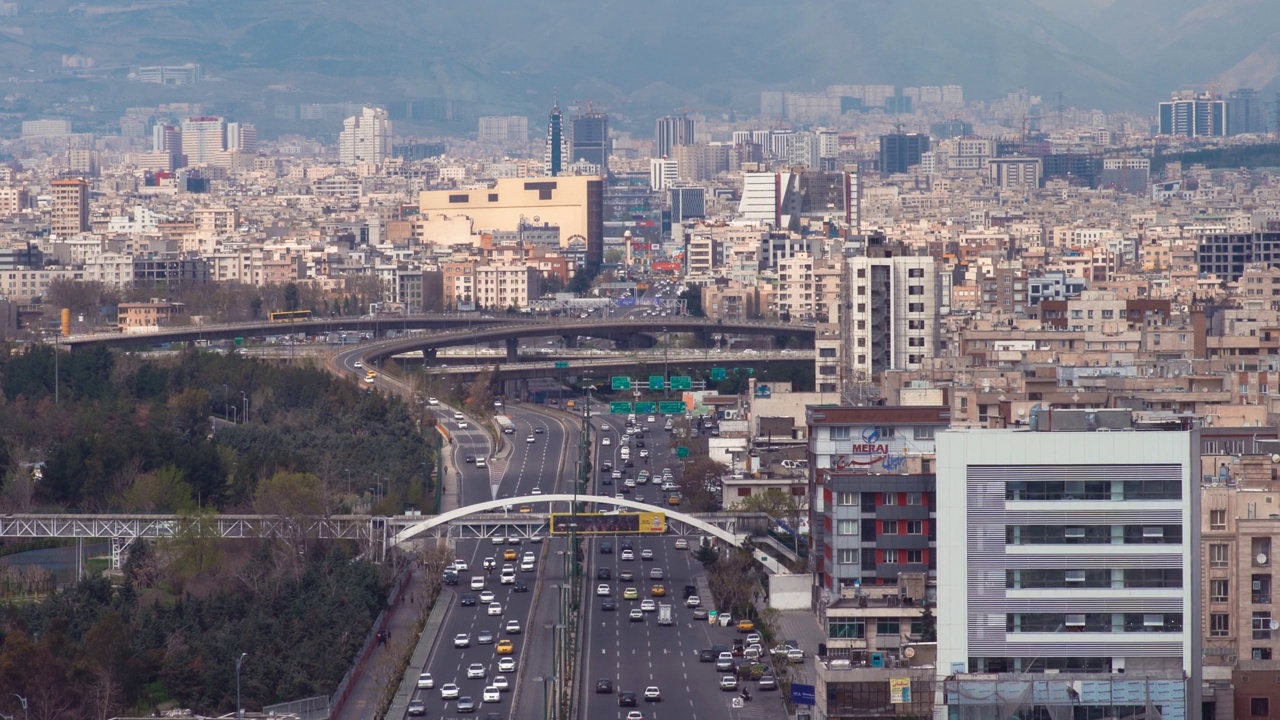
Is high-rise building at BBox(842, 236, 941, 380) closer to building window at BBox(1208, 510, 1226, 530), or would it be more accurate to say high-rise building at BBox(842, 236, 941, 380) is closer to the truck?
the truck

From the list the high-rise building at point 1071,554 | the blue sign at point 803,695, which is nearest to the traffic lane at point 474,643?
the blue sign at point 803,695

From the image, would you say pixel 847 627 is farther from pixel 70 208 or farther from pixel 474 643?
pixel 70 208

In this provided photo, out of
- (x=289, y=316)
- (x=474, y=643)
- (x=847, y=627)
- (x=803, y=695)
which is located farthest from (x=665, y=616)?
(x=289, y=316)

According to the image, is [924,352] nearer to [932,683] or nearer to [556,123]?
[932,683]

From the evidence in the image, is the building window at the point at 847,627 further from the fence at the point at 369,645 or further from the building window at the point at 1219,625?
the fence at the point at 369,645

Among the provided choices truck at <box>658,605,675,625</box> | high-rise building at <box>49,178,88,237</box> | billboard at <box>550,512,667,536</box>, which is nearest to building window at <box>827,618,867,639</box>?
truck at <box>658,605,675,625</box>

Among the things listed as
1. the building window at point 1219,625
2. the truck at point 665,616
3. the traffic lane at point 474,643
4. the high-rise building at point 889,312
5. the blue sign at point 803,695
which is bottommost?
the traffic lane at point 474,643
